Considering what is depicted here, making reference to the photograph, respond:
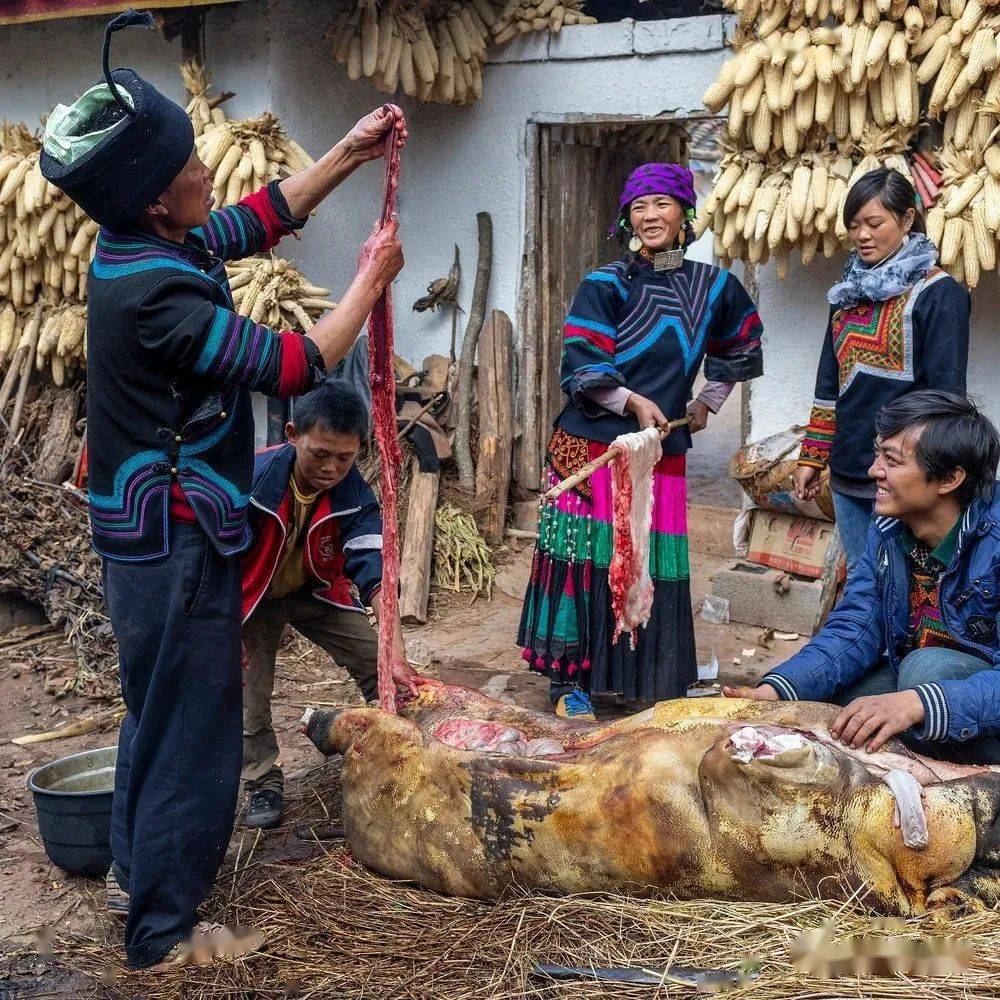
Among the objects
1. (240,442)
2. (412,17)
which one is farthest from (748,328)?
(412,17)

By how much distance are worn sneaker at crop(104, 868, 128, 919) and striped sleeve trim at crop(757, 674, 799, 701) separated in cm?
208

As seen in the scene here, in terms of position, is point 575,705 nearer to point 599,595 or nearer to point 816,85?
point 599,595

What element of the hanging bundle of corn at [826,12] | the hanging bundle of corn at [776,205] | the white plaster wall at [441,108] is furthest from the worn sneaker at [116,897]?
the hanging bundle of corn at [826,12]

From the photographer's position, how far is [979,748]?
3.41m

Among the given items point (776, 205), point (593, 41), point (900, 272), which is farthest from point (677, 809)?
point (593, 41)

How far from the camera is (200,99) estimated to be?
7.25m

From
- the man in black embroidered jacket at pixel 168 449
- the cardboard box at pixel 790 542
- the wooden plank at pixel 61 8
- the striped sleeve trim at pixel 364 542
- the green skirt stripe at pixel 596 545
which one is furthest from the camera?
the wooden plank at pixel 61 8

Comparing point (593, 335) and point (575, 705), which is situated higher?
point (593, 335)

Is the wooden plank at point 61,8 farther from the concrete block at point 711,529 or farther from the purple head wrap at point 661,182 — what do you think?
the concrete block at point 711,529

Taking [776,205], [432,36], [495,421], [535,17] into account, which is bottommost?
[495,421]

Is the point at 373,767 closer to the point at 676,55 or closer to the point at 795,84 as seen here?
the point at 795,84

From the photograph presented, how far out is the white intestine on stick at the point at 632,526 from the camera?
4.78 meters

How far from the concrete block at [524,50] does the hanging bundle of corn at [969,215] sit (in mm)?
3002

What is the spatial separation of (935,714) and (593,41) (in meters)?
5.29
